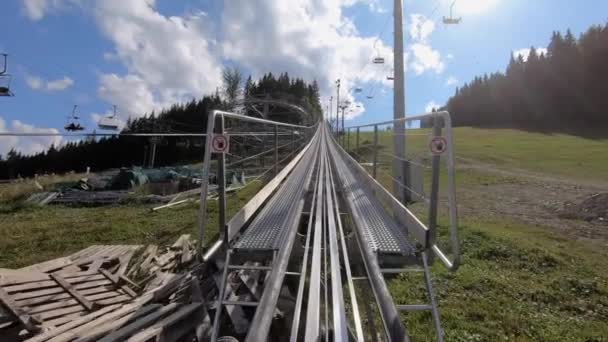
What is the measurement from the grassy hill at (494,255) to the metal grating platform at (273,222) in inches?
56.3

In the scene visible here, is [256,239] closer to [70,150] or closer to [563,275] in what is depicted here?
[563,275]

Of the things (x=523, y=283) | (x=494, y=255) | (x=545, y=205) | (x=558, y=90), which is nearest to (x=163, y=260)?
(x=523, y=283)

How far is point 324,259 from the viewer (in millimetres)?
3115

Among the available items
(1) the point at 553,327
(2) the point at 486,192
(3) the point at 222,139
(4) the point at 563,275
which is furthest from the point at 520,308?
(2) the point at 486,192

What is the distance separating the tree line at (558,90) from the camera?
5597 cm

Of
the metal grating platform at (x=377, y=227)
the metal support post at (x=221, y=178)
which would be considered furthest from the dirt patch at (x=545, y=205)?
the metal support post at (x=221, y=178)

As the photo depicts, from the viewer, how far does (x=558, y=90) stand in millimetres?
60781

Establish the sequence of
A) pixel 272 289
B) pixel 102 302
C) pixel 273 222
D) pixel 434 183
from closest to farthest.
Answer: pixel 272 289, pixel 434 183, pixel 102 302, pixel 273 222

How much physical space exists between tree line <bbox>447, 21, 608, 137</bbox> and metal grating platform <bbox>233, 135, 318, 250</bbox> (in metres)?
57.2

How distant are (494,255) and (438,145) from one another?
3528 millimetres

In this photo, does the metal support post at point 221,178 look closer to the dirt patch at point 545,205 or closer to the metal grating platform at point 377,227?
the metal grating platform at point 377,227

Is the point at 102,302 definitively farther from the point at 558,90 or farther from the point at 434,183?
the point at 558,90

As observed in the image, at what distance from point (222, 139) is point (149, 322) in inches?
61.5

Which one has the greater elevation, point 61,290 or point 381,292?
point 381,292
